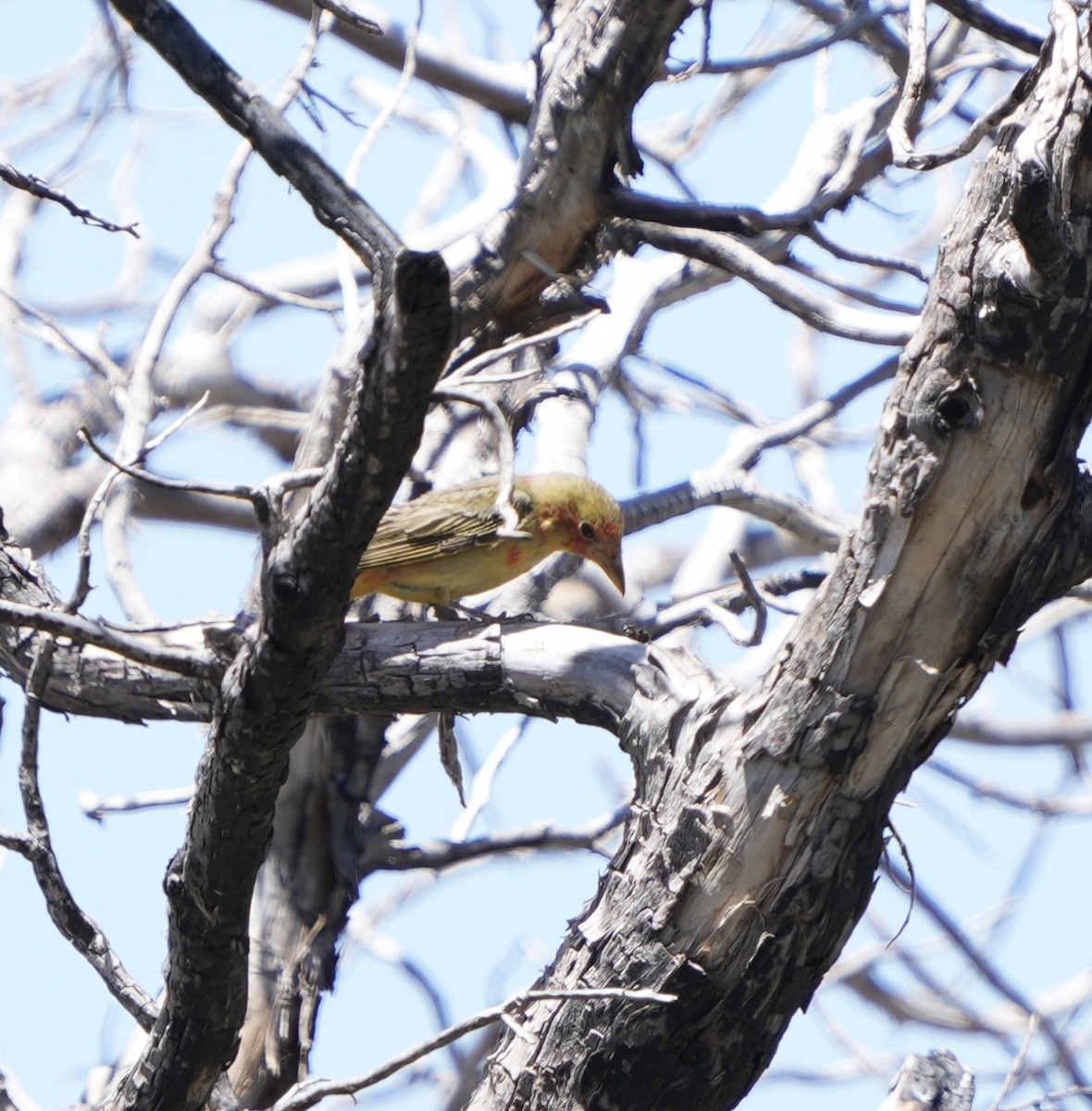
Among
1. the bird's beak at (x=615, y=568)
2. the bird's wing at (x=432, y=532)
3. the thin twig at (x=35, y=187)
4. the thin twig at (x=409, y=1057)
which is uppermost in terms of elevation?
the bird's beak at (x=615, y=568)

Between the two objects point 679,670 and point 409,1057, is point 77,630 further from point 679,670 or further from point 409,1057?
point 679,670

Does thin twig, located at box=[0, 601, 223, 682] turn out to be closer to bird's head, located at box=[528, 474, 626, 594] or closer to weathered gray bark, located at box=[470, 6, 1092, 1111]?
weathered gray bark, located at box=[470, 6, 1092, 1111]

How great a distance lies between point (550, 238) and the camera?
5.96 m

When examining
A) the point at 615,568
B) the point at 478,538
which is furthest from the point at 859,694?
the point at 615,568

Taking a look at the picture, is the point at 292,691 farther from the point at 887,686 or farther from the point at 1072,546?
the point at 1072,546

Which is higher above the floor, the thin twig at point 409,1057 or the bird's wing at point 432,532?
the bird's wing at point 432,532

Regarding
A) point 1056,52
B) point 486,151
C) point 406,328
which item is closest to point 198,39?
point 406,328

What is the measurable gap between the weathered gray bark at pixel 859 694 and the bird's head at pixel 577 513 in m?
2.28

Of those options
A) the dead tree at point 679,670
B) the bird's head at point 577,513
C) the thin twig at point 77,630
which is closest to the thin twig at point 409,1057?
A: the dead tree at point 679,670

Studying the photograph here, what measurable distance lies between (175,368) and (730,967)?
649 cm

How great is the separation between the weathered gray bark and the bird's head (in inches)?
89.9

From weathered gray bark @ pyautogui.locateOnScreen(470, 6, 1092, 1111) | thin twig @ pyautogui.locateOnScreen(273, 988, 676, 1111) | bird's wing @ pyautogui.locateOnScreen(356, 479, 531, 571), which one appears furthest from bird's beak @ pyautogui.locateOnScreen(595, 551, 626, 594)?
thin twig @ pyautogui.locateOnScreen(273, 988, 676, 1111)

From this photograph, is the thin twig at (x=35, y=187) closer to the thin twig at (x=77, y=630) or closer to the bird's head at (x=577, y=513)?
the thin twig at (x=77, y=630)

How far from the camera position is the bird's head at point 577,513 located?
231 inches
